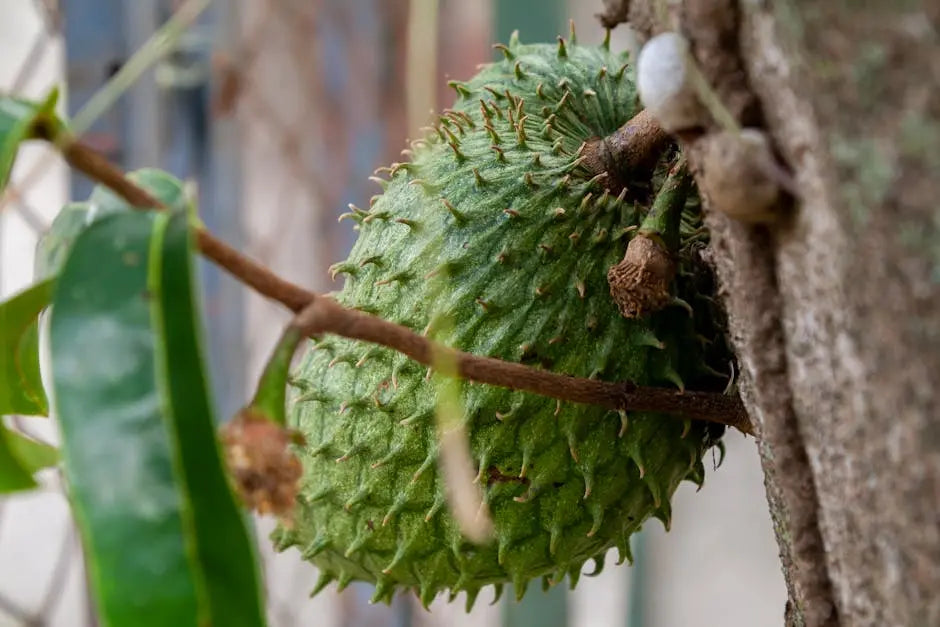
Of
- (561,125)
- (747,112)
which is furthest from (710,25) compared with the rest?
(561,125)

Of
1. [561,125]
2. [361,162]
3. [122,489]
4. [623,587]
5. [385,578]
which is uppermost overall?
[361,162]

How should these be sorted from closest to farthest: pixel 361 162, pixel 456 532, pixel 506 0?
pixel 456 532
pixel 506 0
pixel 361 162

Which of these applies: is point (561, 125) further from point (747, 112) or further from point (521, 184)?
point (747, 112)

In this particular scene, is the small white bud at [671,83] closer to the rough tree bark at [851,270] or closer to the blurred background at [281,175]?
the rough tree bark at [851,270]

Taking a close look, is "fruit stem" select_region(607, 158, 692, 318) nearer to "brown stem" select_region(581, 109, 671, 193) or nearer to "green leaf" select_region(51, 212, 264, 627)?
"brown stem" select_region(581, 109, 671, 193)

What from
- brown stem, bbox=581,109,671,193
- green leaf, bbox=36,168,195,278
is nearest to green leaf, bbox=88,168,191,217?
green leaf, bbox=36,168,195,278

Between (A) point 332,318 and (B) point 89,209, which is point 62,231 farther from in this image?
(A) point 332,318

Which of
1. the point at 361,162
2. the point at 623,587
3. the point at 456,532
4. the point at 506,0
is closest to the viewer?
the point at 456,532
